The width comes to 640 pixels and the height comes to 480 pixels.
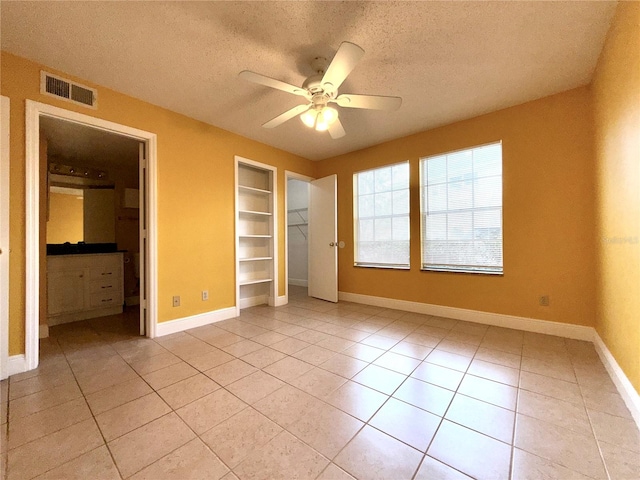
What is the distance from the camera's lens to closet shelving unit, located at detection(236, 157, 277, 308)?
3812mm

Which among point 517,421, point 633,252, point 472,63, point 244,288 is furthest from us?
point 244,288

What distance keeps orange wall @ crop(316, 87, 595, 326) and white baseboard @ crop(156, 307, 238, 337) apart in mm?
2788

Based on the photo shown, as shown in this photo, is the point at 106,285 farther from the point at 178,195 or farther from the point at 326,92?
the point at 326,92

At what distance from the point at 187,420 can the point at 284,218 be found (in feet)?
9.95

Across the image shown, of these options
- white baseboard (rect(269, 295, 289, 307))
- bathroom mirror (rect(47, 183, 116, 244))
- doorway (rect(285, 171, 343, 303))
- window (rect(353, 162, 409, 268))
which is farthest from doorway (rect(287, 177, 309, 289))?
bathroom mirror (rect(47, 183, 116, 244))

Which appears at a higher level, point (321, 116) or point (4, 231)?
point (321, 116)

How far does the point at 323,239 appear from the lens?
426 cm

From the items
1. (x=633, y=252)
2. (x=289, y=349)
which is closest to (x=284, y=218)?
(x=289, y=349)

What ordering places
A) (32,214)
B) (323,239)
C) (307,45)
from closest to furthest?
1. (307,45)
2. (32,214)
3. (323,239)

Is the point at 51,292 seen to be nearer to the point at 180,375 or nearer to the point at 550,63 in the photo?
the point at 180,375

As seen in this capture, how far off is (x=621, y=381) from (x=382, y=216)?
2.79 metres

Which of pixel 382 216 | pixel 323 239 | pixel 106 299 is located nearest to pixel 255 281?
pixel 323 239

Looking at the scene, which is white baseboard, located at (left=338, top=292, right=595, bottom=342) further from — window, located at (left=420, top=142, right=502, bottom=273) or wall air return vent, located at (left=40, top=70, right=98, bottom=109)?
wall air return vent, located at (left=40, top=70, right=98, bottom=109)

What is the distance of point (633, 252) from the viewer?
1440mm
